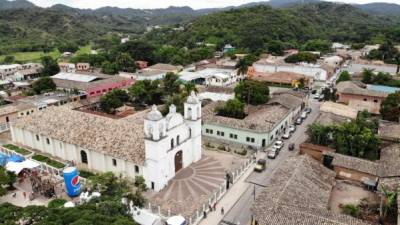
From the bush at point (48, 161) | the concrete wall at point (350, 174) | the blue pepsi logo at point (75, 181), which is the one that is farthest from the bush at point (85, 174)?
the concrete wall at point (350, 174)

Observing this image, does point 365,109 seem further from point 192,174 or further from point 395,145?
point 192,174

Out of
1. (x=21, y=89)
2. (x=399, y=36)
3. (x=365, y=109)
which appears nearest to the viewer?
(x=365, y=109)

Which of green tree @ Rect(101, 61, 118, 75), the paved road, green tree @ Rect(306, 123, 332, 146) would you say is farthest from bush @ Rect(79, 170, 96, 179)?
green tree @ Rect(101, 61, 118, 75)

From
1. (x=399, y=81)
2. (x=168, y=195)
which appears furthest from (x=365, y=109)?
(x=168, y=195)

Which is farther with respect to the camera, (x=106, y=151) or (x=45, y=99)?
(x=45, y=99)

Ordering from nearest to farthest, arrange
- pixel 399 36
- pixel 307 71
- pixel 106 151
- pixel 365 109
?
pixel 106 151
pixel 365 109
pixel 307 71
pixel 399 36

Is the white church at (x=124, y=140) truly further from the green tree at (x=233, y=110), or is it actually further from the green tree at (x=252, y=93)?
the green tree at (x=252, y=93)

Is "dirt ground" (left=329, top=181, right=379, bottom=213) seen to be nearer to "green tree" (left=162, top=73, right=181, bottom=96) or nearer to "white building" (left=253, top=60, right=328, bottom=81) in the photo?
"green tree" (left=162, top=73, right=181, bottom=96)
